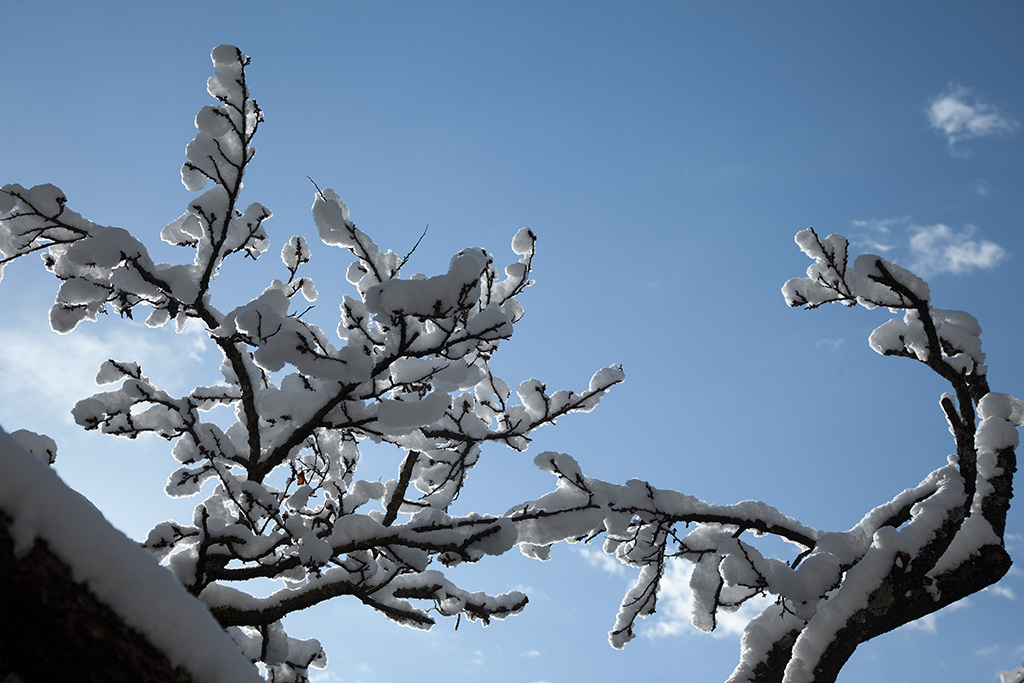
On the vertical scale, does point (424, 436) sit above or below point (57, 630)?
above

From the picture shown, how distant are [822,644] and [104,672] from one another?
Answer: 2.67m

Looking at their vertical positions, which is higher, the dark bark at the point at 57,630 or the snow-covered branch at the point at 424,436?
the snow-covered branch at the point at 424,436

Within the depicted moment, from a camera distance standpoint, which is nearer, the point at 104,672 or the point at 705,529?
the point at 104,672

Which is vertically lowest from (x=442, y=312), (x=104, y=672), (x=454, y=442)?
(x=104, y=672)

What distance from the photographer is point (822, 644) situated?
8.61ft

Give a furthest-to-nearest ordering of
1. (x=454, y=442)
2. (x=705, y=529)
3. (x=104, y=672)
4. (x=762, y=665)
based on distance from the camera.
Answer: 1. (x=454, y=442)
2. (x=705, y=529)
3. (x=762, y=665)
4. (x=104, y=672)

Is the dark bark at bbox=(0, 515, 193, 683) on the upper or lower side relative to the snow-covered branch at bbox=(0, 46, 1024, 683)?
lower

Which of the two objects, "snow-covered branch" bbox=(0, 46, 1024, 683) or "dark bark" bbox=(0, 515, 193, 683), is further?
"snow-covered branch" bbox=(0, 46, 1024, 683)

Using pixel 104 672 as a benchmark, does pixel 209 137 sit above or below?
above

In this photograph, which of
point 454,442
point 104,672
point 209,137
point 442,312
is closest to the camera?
point 104,672

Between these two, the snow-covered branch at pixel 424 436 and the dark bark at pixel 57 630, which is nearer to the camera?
the dark bark at pixel 57 630

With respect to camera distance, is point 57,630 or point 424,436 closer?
point 57,630

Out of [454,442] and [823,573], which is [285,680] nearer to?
[454,442]

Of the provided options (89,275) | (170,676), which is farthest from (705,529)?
(89,275)
